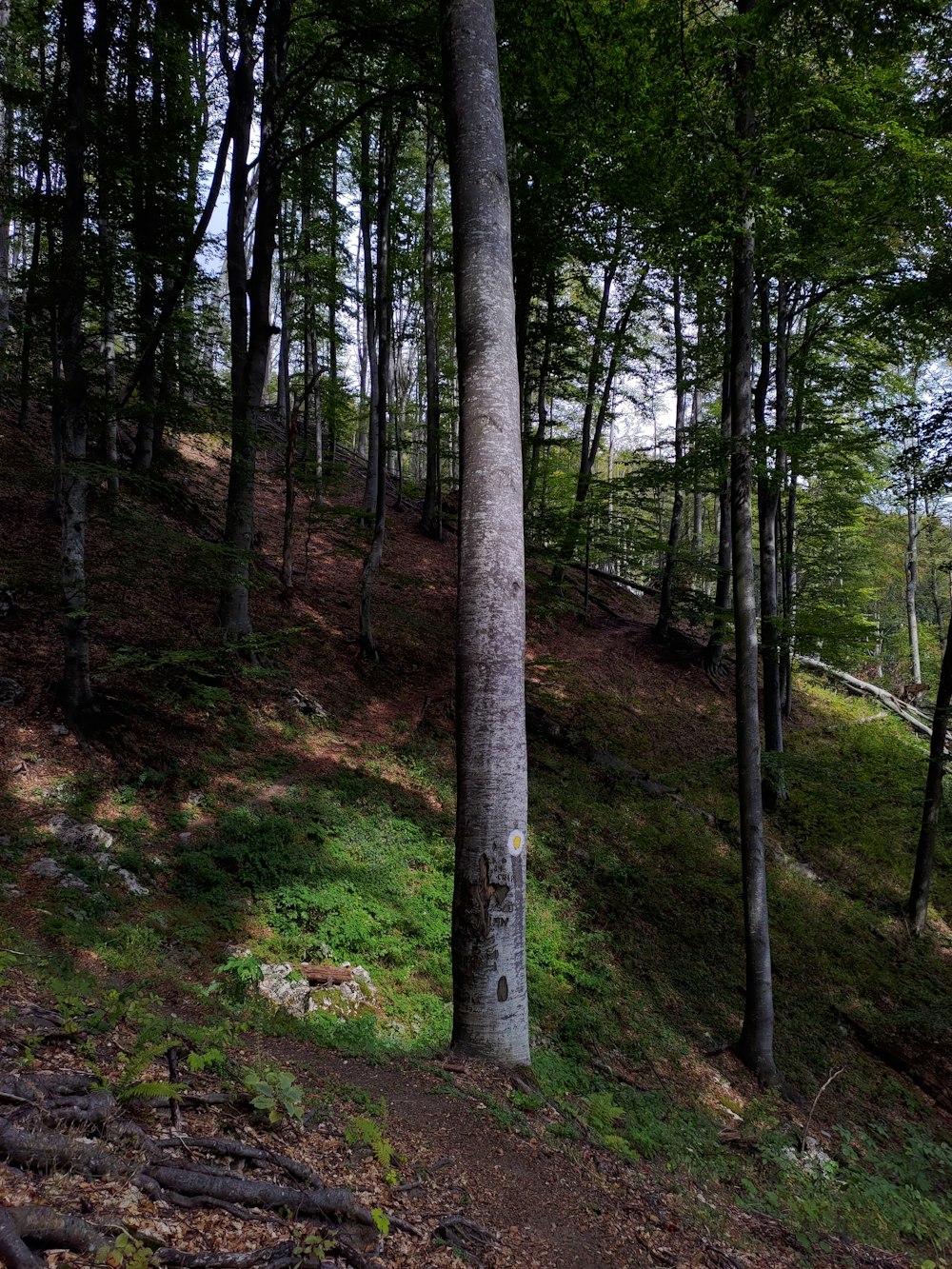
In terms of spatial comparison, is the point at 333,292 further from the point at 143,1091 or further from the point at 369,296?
the point at 143,1091

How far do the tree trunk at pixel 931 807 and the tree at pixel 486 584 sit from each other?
31.5 ft

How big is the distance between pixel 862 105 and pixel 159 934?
10.1 metres

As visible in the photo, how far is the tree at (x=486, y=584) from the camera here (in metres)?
3.89

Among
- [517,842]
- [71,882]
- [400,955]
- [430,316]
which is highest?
[430,316]

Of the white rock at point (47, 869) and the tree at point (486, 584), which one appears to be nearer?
the tree at point (486, 584)

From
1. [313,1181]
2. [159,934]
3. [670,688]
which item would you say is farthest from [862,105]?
[670,688]

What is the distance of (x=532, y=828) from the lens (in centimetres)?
1027

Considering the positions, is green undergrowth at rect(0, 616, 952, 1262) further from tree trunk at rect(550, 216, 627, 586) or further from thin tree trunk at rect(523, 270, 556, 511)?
thin tree trunk at rect(523, 270, 556, 511)

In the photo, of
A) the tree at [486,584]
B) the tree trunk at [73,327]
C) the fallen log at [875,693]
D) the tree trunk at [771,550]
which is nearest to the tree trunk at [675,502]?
the tree trunk at [771,550]

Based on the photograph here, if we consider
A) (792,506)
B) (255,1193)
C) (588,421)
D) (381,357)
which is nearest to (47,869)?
(255,1193)

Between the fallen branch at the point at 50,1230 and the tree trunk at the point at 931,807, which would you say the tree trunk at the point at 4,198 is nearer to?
the fallen branch at the point at 50,1230

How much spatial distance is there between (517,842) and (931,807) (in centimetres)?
1064

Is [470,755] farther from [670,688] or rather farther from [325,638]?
[670,688]

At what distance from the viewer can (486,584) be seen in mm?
3988
